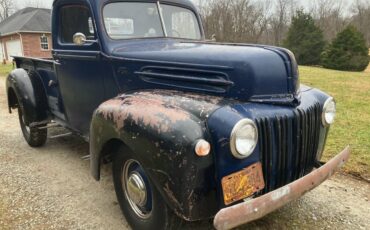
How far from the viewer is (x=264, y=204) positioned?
2.18 metres

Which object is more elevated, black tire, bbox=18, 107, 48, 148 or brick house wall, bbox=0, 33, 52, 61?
brick house wall, bbox=0, 33, 52, 61

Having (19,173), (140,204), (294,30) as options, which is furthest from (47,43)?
(140,204)

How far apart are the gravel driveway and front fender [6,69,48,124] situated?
0.58m

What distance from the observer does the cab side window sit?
3.66m

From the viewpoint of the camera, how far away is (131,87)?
3.23 m

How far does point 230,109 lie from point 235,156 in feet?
1.06

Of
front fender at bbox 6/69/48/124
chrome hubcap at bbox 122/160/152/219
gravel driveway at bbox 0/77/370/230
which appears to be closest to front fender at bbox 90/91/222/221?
chrome hubcap at bbox 122/160/152/219

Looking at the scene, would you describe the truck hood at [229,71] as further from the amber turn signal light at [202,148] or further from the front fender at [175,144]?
the amber turn signal light at [202,148]

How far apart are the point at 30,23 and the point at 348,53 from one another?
24.9 meters

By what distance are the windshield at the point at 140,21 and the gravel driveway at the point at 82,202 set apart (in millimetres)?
1631

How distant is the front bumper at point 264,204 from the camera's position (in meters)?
2.04

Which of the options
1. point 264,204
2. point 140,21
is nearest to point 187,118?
point 264,204

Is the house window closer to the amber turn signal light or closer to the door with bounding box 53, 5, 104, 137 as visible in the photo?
the door with bounding box 53, 5, 104, 137

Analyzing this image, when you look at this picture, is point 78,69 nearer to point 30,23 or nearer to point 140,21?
point 140,21
